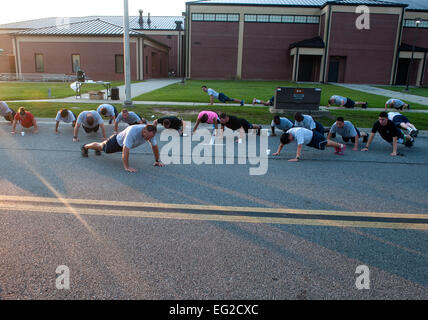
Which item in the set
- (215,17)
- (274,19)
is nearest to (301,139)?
(274,19)

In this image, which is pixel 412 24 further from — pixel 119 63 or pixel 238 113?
pixel 238 113

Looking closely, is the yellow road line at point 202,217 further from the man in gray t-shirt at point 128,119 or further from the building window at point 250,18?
the building window at point 250,18

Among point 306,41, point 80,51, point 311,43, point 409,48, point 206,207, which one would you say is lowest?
point 206,207

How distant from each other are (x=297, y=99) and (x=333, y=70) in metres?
28.5

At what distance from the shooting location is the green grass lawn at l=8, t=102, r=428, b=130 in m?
12.9

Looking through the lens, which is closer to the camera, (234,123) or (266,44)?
(234,123)

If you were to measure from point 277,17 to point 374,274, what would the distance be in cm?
4170

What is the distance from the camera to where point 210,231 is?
3.87 m

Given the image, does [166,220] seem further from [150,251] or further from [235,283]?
[235,283]

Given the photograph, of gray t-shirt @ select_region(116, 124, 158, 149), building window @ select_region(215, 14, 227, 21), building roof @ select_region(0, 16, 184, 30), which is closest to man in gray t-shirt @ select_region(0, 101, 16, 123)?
gray t-shirt @ select_region(116, 124, 158, 149)

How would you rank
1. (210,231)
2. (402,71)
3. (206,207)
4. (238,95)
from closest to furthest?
(210,231) < (206,207) < (238,95) < (402,71)

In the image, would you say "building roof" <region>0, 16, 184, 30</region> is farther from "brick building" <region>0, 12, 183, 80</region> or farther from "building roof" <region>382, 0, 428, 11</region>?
"building roof" <region>382, 0, 428, 11</region>
